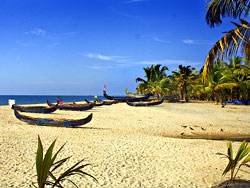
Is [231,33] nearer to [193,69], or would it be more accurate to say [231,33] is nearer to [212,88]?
[212,88]

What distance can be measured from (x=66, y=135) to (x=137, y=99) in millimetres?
29205

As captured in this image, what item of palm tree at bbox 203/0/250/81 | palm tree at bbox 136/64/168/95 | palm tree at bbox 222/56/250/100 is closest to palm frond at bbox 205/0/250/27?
palm tree at bbox 203/0/250/81

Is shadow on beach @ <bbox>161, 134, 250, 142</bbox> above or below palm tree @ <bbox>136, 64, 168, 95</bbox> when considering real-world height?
below

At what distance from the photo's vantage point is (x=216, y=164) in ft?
21.6

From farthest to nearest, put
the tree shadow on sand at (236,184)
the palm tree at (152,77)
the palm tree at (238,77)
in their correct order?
the palm tree at (152,77) → the palm tree at (238,77) → the tree shadow on sand at (236,184)

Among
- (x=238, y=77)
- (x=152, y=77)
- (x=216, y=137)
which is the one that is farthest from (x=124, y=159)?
(x=152, y=77)

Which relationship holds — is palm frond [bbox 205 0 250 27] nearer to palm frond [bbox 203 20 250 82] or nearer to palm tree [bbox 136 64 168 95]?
palm frond [bbox 203 20 250 82]

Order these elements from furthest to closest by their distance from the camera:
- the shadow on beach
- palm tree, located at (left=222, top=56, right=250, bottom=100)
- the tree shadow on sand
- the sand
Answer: palm tree, located at (left=222, top=56, right=250, bottom=100) → the shadow on beach → the sand → the tree shadow on sand

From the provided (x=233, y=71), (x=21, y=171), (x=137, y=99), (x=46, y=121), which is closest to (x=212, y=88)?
(x=233, y=71)

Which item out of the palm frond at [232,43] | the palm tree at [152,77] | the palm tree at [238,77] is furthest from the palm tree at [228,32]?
the palm tree at [152,77]

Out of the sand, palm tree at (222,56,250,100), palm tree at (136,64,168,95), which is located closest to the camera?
the sand

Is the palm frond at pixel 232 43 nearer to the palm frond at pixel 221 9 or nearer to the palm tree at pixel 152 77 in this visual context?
the palm frond at pixel 221 9

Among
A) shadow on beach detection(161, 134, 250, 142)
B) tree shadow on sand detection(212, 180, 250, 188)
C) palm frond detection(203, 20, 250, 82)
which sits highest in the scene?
palm frond detection(203, 20, 250, 82)

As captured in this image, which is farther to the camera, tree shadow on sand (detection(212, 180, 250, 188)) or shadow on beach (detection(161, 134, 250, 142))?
shadow on beach (detection(161, 134, 250, 142))
